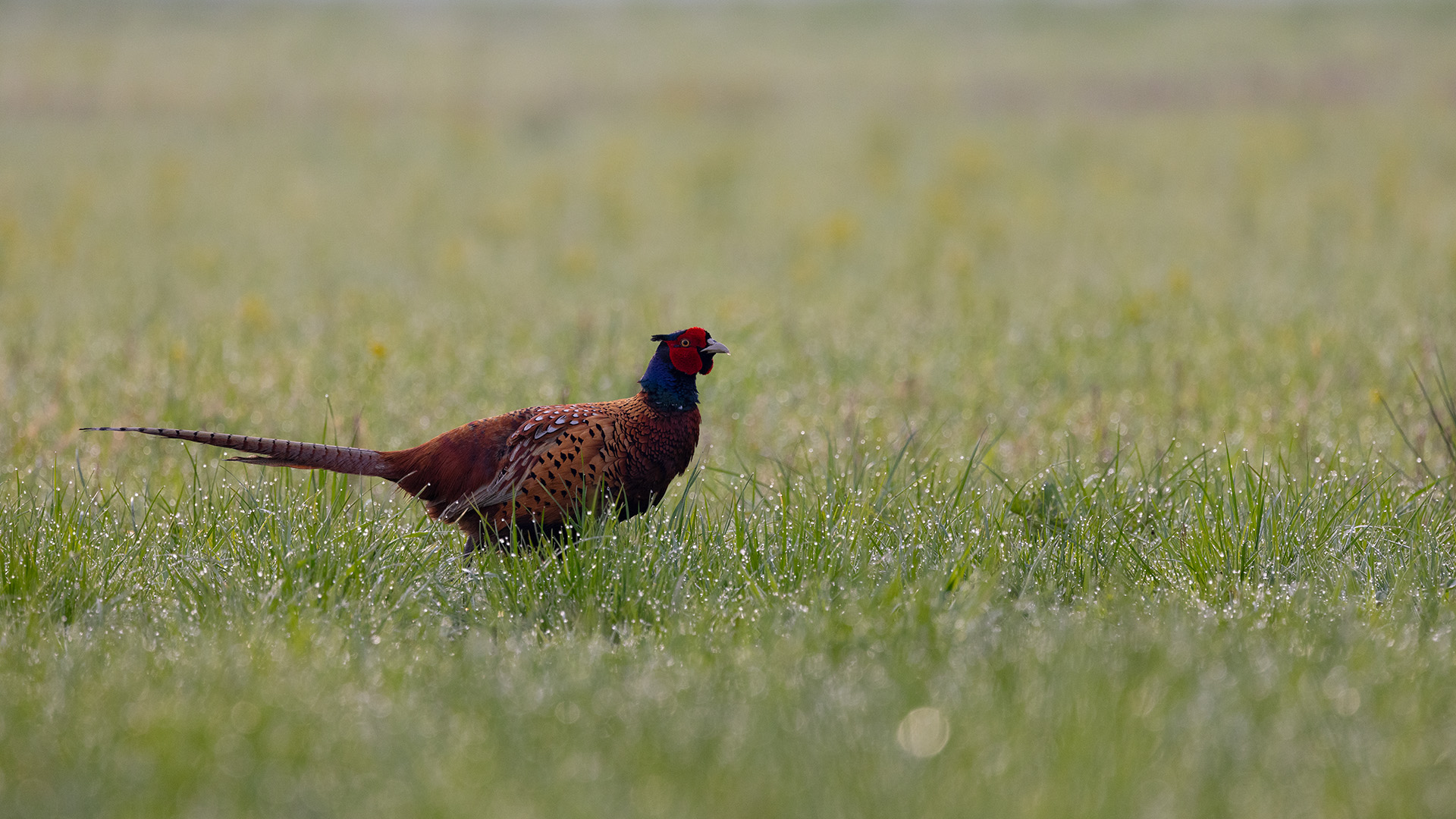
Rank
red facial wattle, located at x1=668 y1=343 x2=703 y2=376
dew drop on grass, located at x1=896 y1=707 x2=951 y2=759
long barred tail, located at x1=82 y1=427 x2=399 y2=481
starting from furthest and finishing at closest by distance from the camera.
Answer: red facial wattle, located at x1=668 y1=343 x2=703 y2=376 → long barred tail, located at x1=82 y1=427 x2=399 y2=481 → dew drop on grass, located at x1=896 y1=707 x2=951 y2=759

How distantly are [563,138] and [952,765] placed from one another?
1964 cm

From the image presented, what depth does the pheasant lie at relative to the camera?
3.58 meters

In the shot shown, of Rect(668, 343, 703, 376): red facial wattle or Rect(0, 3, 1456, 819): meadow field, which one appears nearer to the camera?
Rect(0, 3, 1456, 819): meadow field

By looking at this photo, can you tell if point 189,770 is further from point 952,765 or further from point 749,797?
point 952,765

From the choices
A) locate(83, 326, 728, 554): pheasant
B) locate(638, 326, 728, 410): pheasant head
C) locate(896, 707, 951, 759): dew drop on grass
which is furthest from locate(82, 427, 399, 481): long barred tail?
locate(896, 707, 951, 759): dew drop on grass

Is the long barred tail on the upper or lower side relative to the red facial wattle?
lower

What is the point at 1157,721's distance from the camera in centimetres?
251

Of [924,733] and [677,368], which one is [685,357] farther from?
[924,733]

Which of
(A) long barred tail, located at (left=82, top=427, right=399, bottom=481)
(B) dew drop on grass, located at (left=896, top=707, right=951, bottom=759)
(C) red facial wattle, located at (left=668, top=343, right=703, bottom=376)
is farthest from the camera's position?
(C) red facial wattle, located at (left=668, top=343, right=703, bottom=376)

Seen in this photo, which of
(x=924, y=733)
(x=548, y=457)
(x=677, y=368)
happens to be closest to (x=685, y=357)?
(x=677, y=368)

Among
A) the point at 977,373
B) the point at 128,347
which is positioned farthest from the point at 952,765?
the point at 128,347

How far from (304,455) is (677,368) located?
114cm

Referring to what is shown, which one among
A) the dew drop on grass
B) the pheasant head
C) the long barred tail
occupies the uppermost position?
the pheasant head

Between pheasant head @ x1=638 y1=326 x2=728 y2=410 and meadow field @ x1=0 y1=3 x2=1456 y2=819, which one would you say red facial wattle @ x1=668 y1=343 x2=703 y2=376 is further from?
meadow field @ x1=0 y1=3 x2=1456 y2=819
